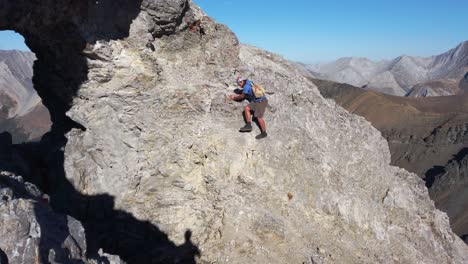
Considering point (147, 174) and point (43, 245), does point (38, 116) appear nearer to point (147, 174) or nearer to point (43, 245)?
point (147, 174)

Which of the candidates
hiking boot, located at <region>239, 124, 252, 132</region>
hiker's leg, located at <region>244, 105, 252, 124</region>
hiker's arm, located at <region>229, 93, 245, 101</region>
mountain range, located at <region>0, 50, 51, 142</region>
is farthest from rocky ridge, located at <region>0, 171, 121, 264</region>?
mountain range, located at <region>0, 50, 51, 142</region>

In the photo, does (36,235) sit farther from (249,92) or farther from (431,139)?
(431,139)

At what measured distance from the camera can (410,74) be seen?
5674 inches

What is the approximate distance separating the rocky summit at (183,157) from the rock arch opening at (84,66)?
4 centimetres

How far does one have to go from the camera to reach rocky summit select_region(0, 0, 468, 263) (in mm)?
9969

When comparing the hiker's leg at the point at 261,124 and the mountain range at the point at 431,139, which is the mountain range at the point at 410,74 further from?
the hiker's leg at the point at 261,124

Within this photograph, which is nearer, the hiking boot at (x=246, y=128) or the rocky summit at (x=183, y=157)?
the rocky summit at (x=183, y=157)

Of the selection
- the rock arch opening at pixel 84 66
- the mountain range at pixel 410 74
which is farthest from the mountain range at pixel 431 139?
the mountain range at pixel 410 74

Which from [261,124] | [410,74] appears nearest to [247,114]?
[261,124]

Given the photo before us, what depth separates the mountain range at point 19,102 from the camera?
2376 inches

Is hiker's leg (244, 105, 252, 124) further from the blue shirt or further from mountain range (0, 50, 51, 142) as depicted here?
mountain range (0, 50, 51, 142)

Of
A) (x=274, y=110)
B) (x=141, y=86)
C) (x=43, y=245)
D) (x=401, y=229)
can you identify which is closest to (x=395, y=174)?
(x=401, y=229)

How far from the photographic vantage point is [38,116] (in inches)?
2667

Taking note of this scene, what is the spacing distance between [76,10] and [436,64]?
18081 cm
